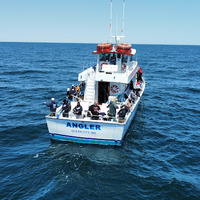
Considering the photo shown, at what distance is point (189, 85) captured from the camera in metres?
31.3

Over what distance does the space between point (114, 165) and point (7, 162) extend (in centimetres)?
575

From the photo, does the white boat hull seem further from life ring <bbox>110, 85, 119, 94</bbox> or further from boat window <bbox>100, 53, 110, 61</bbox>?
boat window <bbox>100, 53, 110, 61</bbox>

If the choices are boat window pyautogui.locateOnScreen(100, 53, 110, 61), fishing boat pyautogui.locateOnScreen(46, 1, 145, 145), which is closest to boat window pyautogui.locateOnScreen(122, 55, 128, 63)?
fishing boat pyautogui.locateOnScreen(46, 1, 145, 145)

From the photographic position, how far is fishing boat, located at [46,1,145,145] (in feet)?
37.9

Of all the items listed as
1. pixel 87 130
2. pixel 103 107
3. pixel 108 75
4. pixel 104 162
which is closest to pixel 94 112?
pixel 87 130

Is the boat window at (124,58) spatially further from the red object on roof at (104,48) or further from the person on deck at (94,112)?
the person on deck at (94,112)

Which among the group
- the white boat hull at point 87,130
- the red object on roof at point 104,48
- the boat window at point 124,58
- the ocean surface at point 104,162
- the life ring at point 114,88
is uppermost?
the red object on roof at point 104,48

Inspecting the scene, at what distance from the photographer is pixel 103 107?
14141 millimetres

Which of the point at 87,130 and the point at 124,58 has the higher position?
the point at 124,58

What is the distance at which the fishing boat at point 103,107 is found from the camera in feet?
37.9

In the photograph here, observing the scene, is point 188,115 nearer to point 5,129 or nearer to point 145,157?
point 145,157

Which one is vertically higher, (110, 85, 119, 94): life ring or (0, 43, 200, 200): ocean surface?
(110, 85, 119, 94): life ring

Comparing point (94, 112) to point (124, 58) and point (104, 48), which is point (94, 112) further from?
point (124, 58)

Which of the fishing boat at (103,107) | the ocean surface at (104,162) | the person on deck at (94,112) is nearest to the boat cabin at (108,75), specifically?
the fishing boat at (103,107)
